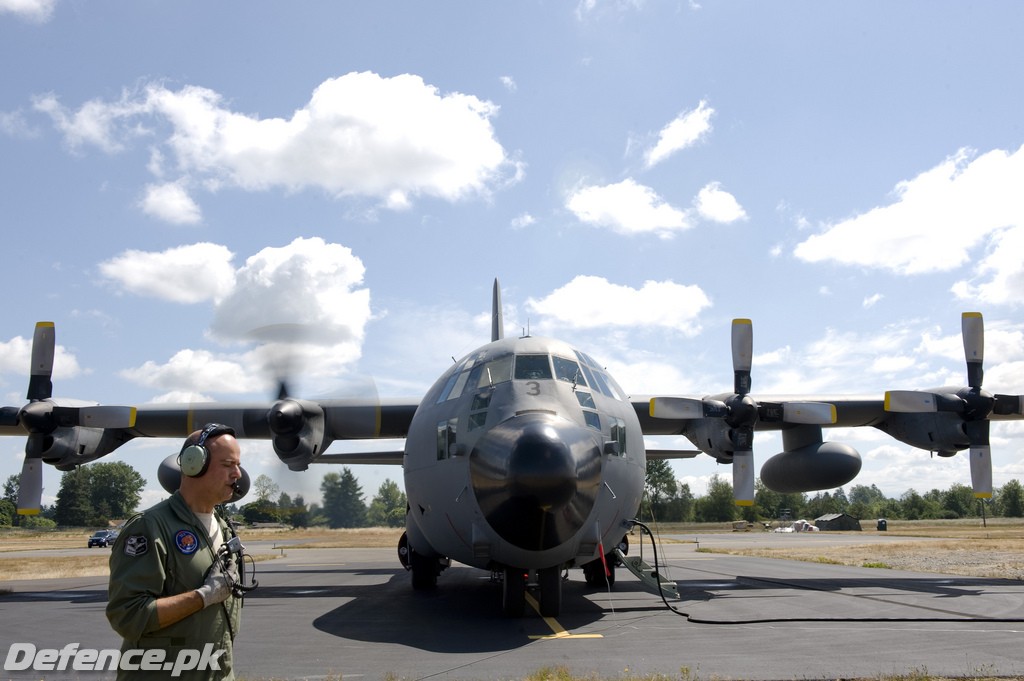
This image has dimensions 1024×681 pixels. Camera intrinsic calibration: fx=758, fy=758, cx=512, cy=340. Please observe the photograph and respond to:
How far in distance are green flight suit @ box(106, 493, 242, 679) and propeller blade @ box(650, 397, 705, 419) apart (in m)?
13.1

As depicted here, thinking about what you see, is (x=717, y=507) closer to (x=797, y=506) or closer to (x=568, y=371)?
(x=797, y=506)

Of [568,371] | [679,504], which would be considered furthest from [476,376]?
[679,504]

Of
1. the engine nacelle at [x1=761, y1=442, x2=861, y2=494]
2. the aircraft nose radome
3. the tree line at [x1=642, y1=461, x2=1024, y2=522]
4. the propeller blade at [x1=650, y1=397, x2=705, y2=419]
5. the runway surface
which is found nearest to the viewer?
the runway surface

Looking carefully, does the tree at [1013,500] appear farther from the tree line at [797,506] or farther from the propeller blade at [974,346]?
the propeller blade at [974,346]

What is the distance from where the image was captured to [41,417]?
55.3 feet

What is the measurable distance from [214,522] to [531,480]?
5.06 m

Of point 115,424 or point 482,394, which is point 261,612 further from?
point 115,424

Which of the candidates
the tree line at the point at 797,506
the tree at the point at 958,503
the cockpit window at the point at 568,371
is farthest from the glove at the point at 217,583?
the tree at the point at 958,503

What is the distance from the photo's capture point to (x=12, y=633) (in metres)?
9.82

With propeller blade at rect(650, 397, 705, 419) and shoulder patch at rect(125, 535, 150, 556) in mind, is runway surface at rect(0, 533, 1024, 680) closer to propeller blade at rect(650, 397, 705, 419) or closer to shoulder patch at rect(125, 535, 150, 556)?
propeller blade at rect(650, 397, 705, 419)

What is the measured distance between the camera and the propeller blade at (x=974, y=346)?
18.4 m

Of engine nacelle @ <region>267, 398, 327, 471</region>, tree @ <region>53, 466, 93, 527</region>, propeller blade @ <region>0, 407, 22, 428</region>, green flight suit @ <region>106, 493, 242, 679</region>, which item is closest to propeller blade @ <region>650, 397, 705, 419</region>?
engine nacelle @ <region>267, 398, 327, 471</region>

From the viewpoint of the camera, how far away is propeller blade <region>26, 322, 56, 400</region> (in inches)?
687

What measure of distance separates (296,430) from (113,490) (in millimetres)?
112041
